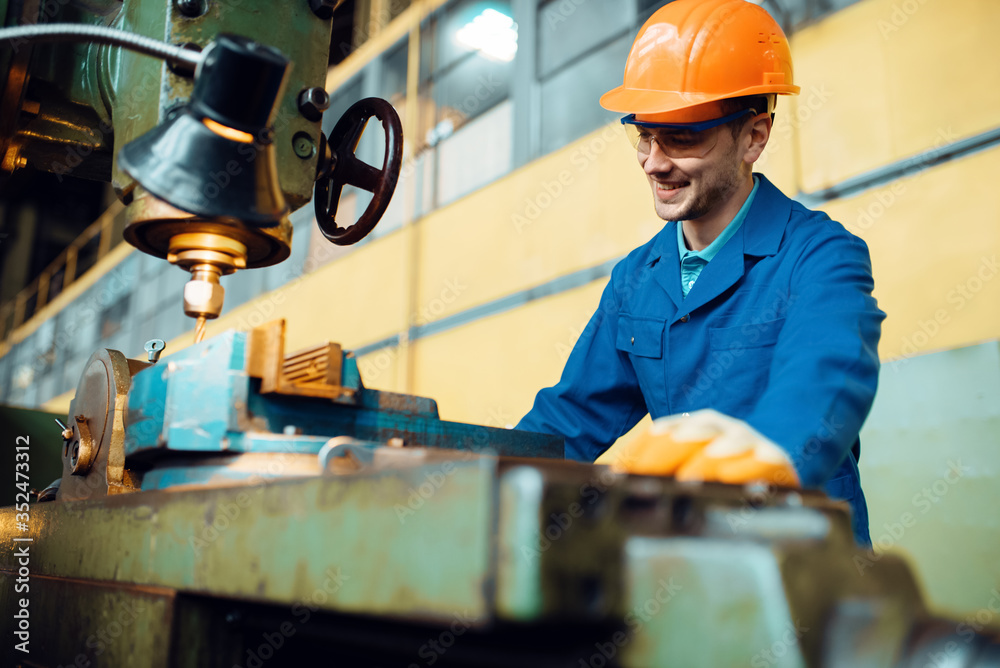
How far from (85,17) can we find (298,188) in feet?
1.67

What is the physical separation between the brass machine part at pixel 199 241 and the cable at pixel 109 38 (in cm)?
26

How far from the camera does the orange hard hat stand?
4.23 feet

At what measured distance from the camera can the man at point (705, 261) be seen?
114 centimetres

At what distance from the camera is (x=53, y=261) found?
11.0 metres

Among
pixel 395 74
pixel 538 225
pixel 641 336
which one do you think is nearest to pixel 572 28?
pixel 538 225

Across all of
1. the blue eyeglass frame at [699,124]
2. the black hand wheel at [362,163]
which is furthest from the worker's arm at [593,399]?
the black hand wheel at [362,163]

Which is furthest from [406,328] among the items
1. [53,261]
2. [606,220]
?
[53,261]

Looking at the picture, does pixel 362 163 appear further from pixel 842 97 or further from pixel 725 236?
pixel 842 97

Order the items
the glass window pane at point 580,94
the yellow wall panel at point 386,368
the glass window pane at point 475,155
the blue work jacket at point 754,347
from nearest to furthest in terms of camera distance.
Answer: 1. the blue work jacket at point 754,347
2. the glass window pane at point 580,94
3. the glass window pane at point 475,155
4. the yellow wall panel at point 386,368

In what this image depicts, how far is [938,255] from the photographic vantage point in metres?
2.17

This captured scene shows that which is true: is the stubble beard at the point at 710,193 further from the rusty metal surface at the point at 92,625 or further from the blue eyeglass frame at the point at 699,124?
the rusty metal surface at the point at 92,625

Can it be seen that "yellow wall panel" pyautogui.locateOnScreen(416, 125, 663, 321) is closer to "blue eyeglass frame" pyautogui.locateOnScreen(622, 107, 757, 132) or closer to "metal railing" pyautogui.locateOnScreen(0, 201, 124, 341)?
"blue eyeglass frame" pyautogui.locateOnScreen(622, 107, 757, 132)

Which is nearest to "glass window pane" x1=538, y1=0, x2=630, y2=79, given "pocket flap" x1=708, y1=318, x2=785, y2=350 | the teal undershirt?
the teal undershirt

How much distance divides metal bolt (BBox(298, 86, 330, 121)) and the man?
21.3 inches
